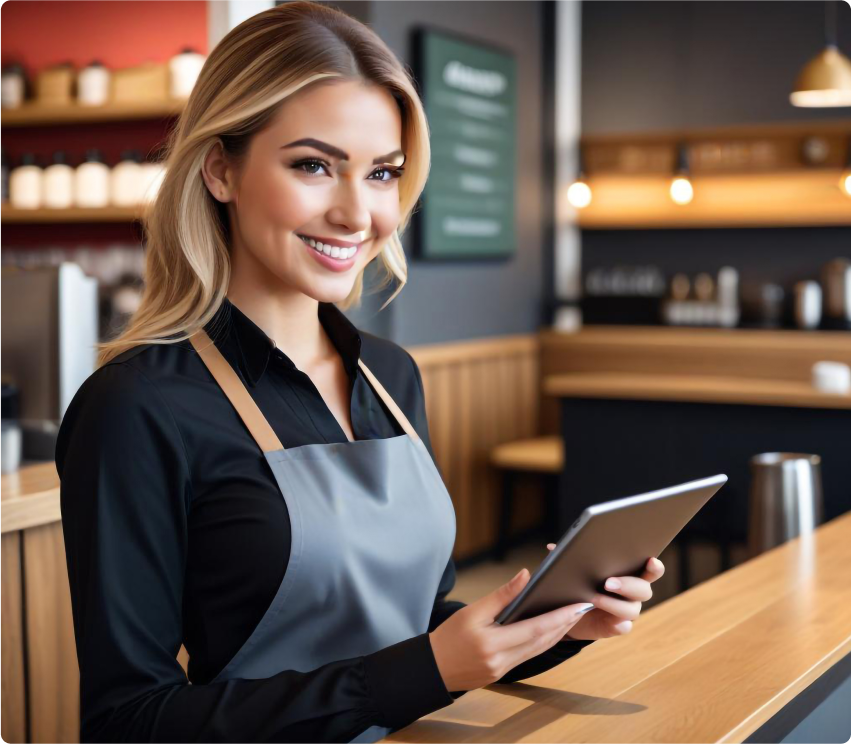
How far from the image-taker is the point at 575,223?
264 inches

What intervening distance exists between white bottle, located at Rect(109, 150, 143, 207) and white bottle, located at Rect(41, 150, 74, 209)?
24 cm

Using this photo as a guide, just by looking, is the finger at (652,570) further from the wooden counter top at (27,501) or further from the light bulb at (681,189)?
the light bulb at (681,189)

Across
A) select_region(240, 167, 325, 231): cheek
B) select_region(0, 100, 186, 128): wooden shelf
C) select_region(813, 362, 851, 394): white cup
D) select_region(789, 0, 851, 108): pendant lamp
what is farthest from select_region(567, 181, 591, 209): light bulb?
select_region(240, 167, 325, 231): cheek

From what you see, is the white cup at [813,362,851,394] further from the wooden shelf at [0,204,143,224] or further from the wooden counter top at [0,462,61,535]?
the wooden counter top at [0,462,61,535]

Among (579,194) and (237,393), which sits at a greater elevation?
(579,194)

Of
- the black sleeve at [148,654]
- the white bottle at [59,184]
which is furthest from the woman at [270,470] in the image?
the white bottle at [59,184]

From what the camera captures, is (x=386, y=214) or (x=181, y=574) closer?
(x=181, y=574)

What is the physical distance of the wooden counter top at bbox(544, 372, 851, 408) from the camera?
432cm

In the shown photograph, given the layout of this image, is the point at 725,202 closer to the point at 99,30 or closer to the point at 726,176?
the point at 726,176

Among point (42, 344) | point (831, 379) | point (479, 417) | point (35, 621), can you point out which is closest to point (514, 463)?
point (479, 417)

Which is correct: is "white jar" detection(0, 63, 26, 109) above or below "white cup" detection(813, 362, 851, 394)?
above

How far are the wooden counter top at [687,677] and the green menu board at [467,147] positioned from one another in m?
3.48

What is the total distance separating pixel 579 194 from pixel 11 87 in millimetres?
2962

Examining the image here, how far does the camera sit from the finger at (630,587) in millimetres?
1320
